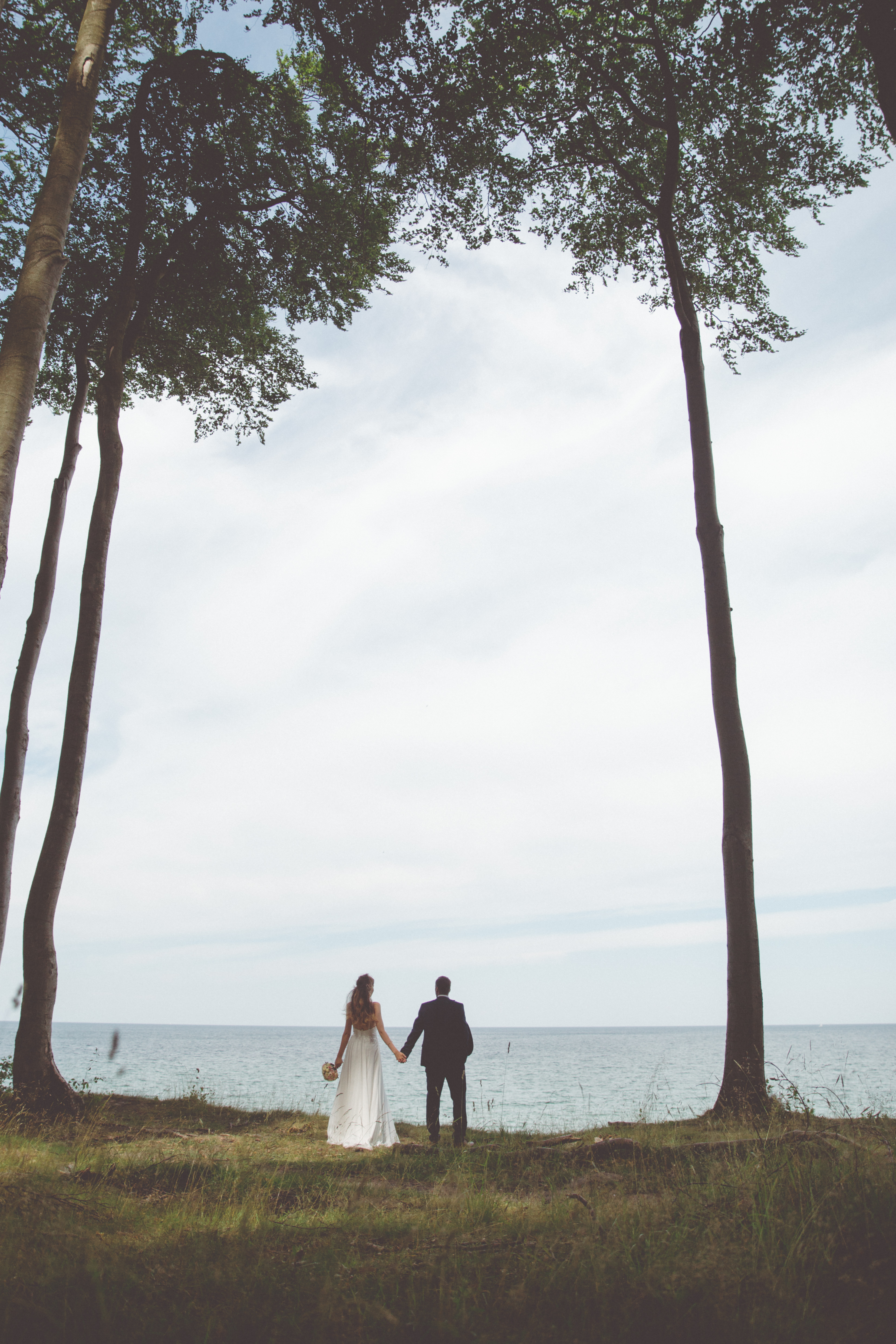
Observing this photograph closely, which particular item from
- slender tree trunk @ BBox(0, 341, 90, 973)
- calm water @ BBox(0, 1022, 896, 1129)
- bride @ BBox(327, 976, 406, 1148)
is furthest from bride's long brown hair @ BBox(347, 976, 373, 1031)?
slender tree trunk @ BBox(0, 341, 90, 973)

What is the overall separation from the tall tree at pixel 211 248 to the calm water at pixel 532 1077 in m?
11.4

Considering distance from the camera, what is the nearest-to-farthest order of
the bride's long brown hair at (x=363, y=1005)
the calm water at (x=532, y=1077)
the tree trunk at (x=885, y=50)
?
the tree trunk at (x=885, y=50), the bride's long brown hair at (x=363, y=1005), the calm water at (x=532, y=1077)

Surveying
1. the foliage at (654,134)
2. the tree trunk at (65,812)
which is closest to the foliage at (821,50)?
the foliage at (654,134)

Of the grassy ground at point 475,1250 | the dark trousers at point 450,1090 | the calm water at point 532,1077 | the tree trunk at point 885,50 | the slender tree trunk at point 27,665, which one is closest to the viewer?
the grassy ground at point 475,1250

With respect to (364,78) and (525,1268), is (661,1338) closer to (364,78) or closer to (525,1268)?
(525,1268)

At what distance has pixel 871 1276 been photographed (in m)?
3.52

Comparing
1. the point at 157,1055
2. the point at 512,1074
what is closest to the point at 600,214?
the point at 512,1074

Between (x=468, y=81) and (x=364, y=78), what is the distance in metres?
1.83

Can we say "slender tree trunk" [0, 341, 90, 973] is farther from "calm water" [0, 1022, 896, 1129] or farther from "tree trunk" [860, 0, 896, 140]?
"tree trunk" [860, 0, 896, 140]

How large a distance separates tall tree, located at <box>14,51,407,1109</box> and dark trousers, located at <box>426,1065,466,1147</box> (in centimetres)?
737

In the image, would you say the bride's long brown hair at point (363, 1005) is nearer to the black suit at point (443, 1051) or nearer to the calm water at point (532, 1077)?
the black suit at point (443, 1051)

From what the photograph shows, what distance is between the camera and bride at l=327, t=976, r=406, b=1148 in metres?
9.54

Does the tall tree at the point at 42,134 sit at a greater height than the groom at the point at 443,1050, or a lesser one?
greater

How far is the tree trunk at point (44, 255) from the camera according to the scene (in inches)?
238
